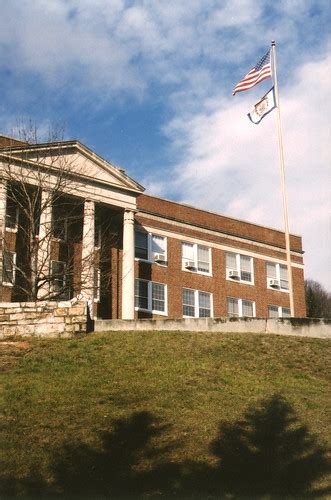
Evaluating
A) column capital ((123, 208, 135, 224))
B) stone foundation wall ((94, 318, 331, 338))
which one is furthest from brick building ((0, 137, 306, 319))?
stone foundation wall ((94, 318, 331, 338))

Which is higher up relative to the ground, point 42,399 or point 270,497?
point 42,399

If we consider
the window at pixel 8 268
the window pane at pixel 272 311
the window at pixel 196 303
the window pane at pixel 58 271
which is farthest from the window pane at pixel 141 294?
the window pane at pixel 272 311

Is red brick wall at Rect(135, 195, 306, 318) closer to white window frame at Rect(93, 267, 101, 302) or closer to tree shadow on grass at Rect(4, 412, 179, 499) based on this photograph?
white window frame at Rect(93, 267, 101, 302)

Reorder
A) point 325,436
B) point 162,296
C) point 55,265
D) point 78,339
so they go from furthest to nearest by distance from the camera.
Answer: point 162,296, point 55,265, point 78,339, point 325,436

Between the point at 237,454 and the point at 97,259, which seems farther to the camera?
the point at 97,259

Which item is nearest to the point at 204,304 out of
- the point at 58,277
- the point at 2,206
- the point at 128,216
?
the point at 128,216

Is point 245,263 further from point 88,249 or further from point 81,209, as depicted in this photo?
point 88,249

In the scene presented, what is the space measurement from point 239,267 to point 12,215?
17.4 m

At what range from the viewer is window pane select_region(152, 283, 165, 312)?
133 ft

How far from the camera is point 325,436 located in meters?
13.7

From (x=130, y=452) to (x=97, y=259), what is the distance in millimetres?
20110

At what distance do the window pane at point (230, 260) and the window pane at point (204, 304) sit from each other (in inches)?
129

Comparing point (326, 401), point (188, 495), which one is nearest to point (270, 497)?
point (188, 495)

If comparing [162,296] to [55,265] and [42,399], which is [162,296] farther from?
[42,399]
